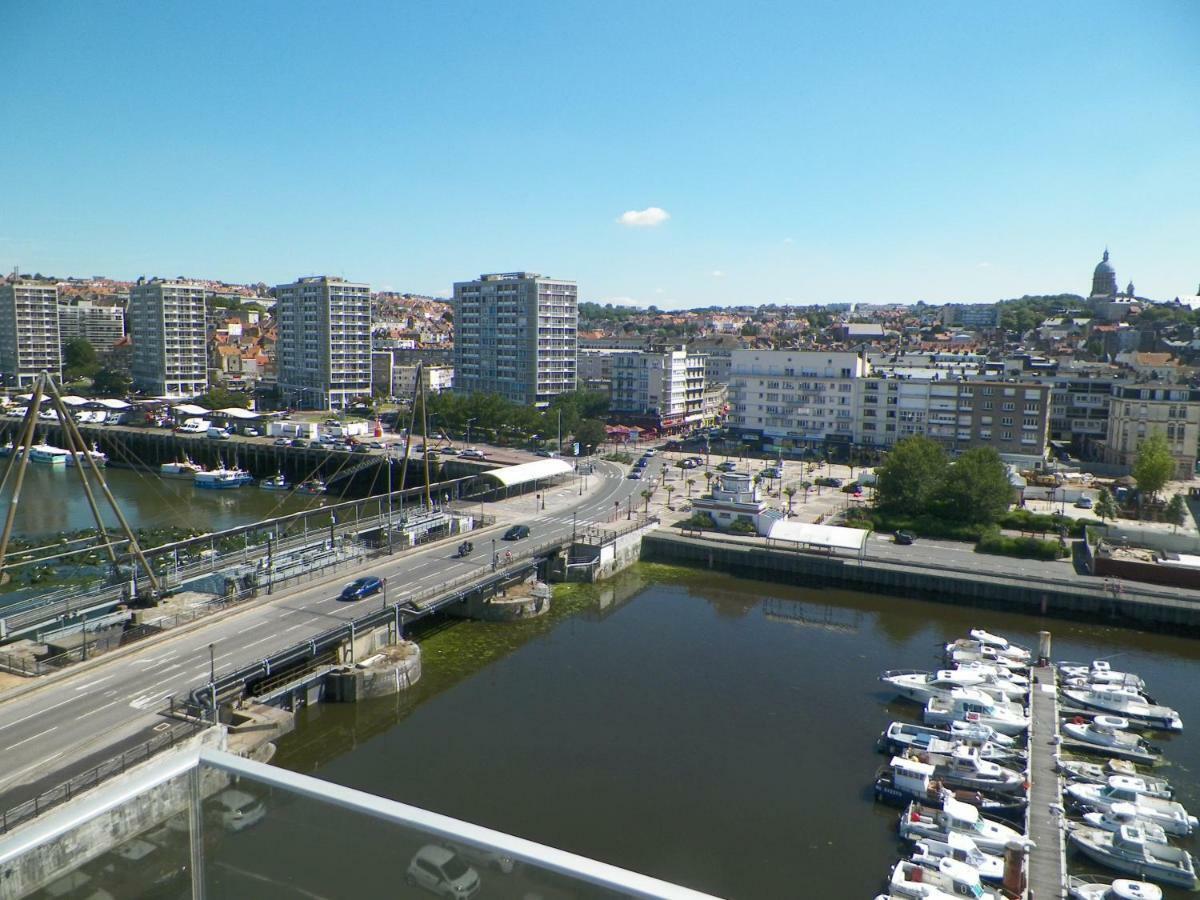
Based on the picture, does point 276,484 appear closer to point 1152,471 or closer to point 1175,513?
point 1175,513

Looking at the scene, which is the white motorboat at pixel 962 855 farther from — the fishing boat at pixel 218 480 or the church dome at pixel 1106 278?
the church dome at pixel 1106 278

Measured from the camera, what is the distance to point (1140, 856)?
509 inches

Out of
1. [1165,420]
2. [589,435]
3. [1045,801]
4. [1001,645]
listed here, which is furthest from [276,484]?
[1165,420]

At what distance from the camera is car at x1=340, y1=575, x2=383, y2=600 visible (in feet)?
68.9

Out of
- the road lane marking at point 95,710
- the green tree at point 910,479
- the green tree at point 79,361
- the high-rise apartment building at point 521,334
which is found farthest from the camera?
the green tree at point 79,361

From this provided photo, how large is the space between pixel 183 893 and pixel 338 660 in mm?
16701

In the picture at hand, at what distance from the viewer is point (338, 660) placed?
18469 millimetres

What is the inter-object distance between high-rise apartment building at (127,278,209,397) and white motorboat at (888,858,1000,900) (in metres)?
71.7

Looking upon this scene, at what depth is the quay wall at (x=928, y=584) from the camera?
2472 centimetres

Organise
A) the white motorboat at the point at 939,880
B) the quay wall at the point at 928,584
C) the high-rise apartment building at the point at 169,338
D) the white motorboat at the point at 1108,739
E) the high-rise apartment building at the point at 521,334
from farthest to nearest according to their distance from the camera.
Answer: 1. the high-rise apartment building at the point at 169,338
2. the high-rise apartment building at the point at 521,334
3. the quay wall at the point at 928,584
4. the white motorboat at the point at 1108,739
5. the white motorboat at the point at 939,880

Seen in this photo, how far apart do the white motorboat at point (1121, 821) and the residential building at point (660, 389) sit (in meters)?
46.1

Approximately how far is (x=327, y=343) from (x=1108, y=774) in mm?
60560

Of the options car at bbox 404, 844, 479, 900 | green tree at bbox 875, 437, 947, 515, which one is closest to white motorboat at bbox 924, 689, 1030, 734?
green tree at bbox 875, 437, 947, 515

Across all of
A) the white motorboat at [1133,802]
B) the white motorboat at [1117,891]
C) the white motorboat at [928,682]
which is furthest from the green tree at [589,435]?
the white motorboat at [1117,891]
